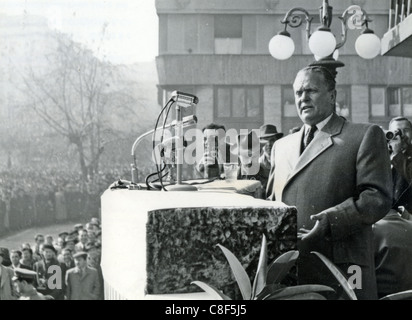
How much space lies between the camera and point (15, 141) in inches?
107

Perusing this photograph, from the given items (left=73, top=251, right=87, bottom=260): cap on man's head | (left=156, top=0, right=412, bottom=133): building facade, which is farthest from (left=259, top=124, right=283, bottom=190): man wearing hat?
(left=73, top=251, right=87, bottom=260): cap on man's head

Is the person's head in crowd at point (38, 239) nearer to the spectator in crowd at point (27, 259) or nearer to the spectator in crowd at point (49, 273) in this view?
the spectator in crowd at point (49, 273)

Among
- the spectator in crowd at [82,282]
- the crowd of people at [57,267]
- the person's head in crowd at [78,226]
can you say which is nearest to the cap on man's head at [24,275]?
the crowd of people at [57,267]

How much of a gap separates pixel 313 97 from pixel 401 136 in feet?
2.37

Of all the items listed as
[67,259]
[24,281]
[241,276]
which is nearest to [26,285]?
[24,281]

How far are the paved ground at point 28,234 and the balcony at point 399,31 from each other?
5.78 ft

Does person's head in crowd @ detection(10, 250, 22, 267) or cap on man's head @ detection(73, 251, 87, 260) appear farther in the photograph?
cap on man's head @ detection(73, 251, 87, 260)

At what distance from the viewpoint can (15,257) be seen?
2.41 m

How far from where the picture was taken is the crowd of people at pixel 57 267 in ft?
6.09

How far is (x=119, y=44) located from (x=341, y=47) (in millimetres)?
976

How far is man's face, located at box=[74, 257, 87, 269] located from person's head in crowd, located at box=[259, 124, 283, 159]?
0.87 meters

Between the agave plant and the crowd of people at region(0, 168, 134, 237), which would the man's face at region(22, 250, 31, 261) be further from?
the agave plant

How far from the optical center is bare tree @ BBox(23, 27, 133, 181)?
2816mm

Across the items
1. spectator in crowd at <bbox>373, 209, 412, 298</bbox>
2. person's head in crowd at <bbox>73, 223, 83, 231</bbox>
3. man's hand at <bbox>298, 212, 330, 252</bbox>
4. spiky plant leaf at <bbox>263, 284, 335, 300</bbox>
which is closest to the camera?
spiky plant leaf at <bbox>263, 284, 335, 300</bbox>
